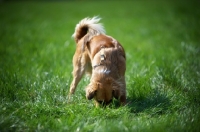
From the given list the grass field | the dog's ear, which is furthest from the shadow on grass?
the dog's ear

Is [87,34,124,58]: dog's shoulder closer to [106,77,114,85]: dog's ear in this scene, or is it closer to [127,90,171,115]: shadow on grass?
[106,77,114,85]: dog's ear

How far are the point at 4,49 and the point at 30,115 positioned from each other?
5.12 meters

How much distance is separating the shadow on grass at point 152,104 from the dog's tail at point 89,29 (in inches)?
55.0

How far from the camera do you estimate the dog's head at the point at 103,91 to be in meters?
4.36

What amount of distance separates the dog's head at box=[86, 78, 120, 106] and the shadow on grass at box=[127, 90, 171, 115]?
0.38 meters

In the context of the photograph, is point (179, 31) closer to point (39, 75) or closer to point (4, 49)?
point (4, 49)

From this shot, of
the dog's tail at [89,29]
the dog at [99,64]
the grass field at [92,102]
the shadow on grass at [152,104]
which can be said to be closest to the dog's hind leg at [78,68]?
the dog at [99,64]

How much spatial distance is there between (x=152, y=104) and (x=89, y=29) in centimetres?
188

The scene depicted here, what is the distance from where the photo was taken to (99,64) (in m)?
4.75

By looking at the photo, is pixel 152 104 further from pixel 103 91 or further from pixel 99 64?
pixel 99 64

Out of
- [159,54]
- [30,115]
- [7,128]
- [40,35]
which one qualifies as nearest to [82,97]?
[30,115]

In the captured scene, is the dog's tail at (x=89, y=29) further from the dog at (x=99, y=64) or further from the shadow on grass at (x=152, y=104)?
the shadow on grass at (x=152, y=104)

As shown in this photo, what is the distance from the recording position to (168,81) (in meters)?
5.59

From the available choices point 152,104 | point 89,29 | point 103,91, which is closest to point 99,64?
point 103,91
